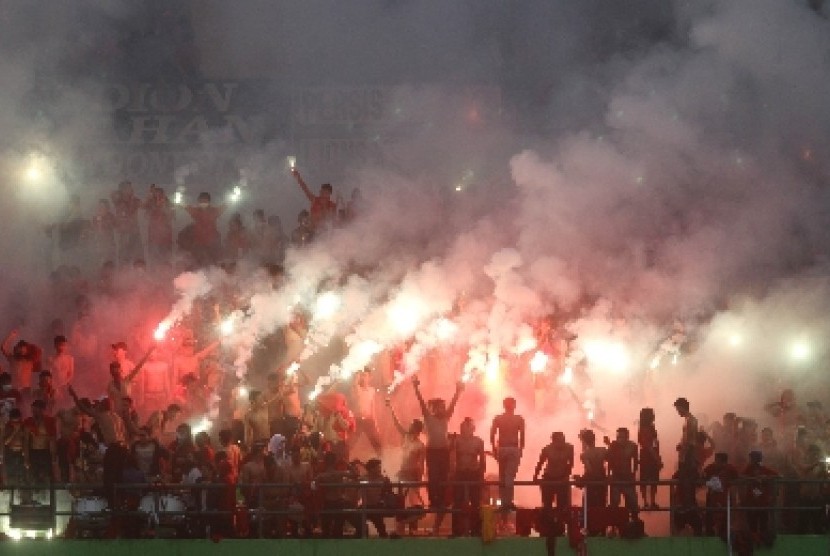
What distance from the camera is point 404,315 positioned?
19219mm

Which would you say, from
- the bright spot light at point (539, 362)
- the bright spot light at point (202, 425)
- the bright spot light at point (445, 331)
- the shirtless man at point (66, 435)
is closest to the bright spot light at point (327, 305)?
the bright spot light at point (445, 331)

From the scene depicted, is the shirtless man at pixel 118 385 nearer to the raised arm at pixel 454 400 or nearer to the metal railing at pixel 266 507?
the metal railing at pixel 266 507

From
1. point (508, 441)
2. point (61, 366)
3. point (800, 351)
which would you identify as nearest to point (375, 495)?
point (508, 441)

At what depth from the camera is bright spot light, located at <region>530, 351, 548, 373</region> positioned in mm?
18438

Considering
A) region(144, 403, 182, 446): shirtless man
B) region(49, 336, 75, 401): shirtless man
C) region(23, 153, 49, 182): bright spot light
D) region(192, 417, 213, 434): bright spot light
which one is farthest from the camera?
region(23, 153, 49, 182): bright spot light

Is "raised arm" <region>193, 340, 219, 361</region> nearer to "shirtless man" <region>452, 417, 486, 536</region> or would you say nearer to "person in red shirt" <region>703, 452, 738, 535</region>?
"shirtless man" <region>452, 417, 486, 536</region>

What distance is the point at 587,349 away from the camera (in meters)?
18.9

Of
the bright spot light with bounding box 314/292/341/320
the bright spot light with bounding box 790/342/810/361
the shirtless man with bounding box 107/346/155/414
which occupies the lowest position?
the shirtless man with bounding box 107/346/155/414

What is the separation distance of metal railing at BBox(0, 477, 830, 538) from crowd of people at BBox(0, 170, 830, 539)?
0.02 metres

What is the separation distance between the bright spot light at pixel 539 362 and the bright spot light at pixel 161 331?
15.5 feet

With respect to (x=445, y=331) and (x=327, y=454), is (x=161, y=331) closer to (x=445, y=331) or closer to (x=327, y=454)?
(x=445, y=331)

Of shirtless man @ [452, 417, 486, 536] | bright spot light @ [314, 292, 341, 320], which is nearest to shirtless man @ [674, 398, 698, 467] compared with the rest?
shirtless man @ [452, 417, 486, 536]

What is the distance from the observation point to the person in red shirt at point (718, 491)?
14.1m

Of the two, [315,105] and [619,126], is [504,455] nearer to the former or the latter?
[619,126]
